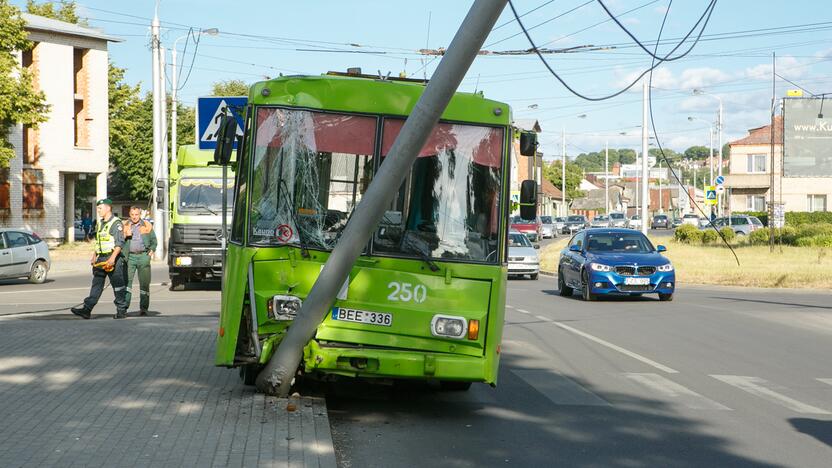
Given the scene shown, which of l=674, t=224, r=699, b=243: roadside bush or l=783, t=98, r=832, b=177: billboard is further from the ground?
l=783, t=98, r=832, b=177: billboard

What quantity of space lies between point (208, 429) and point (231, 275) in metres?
1.74

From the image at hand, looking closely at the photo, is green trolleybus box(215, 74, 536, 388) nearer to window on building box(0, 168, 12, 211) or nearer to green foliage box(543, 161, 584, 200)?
window on building box(0, 168, 12, 211)

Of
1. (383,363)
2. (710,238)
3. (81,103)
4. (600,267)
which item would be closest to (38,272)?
(600,267)

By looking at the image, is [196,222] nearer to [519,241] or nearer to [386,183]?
[519,241]

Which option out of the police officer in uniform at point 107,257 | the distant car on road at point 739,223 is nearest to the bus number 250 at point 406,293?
the police officer in uniform at point 107,257

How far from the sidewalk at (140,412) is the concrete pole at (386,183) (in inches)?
20.9

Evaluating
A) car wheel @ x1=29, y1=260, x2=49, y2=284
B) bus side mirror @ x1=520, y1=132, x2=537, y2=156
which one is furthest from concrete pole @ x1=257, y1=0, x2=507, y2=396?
car wheel @ x1=29, y1=260, x2=49, y2=284

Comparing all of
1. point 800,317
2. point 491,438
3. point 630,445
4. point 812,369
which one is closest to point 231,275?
point 491,438

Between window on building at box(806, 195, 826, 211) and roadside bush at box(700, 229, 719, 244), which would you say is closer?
roadside bush at box(700, 229, 719, 244)

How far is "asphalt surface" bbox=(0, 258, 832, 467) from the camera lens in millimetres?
7652

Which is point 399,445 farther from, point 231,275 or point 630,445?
point 231,275

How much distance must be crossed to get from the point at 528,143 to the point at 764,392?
3.57m

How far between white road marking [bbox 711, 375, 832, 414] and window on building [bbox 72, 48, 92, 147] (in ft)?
161

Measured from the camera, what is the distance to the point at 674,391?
418 inches
